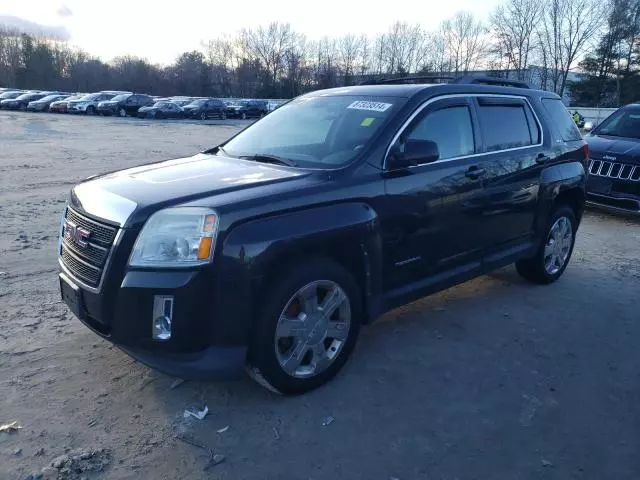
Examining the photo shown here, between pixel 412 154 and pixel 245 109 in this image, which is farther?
pixel 245 109

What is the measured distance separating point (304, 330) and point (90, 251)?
1.35 m

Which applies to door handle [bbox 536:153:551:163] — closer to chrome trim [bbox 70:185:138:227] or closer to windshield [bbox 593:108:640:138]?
chrome trim [bbox 70:185:138:227]

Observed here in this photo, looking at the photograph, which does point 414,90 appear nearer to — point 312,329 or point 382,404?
point 312,329

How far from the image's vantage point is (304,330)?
3.32 metres

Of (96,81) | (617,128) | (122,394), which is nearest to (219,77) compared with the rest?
(96,81)

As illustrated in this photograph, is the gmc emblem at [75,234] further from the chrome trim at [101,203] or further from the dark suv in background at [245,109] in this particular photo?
the dark suv in background at [245,109]

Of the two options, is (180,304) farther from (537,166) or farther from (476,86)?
(537,166)

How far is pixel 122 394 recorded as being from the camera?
11.1 feet

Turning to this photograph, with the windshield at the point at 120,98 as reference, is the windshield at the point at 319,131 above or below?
below

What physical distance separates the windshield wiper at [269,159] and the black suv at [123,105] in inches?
1651

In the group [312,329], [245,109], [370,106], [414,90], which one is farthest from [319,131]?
[245,109]

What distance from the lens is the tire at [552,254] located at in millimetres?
5414

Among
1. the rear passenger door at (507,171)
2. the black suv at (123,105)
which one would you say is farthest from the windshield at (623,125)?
the black suv at (123,105)

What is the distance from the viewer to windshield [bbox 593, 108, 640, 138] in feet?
30.8
